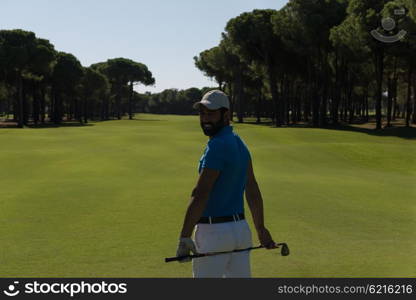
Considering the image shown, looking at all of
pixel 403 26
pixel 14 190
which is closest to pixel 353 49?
pixel 403 26

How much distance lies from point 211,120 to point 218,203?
89 cm

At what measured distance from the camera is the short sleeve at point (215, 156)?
5246 millimetres

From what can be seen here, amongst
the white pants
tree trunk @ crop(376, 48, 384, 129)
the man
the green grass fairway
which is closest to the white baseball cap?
the man

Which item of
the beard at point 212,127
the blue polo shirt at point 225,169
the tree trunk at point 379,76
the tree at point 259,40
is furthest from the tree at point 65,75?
the blue polo shirt at point 225,169

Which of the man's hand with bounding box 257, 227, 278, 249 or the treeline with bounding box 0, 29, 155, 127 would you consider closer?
the man's hand with bounding box 257, 227, 278, 249

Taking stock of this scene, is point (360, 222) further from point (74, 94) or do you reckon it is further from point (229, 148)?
point (74, 94)

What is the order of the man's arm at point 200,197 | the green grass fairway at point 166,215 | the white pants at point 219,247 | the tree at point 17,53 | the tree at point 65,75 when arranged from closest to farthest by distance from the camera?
the man's arm at point 200,197, the white pants at point 219,247, the green grass fairway at point 166,215, the tree at point 17,53, the tree at point 65,75

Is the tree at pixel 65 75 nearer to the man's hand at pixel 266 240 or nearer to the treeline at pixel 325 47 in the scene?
the treeline at pixel 325 47

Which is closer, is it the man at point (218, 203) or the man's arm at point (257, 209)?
the man at point (218, 203)

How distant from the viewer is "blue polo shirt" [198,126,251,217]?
5281 millimetres

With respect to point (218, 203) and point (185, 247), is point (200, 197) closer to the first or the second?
point (218, 203)

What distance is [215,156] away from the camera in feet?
17.3

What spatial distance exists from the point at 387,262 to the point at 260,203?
4397 millimetres

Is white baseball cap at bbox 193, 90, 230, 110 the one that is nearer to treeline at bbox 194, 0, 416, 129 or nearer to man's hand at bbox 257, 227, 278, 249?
man's hand at bbox 257, 227, 278, 249
